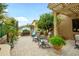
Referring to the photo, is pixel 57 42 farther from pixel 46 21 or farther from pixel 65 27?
pixel 46 21

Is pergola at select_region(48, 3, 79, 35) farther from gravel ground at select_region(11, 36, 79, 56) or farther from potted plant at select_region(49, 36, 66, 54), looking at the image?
gravel ground at select_region(11, 36, 79, 56)

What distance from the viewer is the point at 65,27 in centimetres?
584

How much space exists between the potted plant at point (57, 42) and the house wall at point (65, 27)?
3.6 inches


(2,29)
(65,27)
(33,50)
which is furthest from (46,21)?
(2,29)

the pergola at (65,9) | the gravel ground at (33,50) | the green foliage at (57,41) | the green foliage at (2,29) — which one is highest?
the pergola at (65,9)

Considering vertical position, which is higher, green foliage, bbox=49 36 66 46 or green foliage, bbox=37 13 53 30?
green foliage, bbox=37 13 53 30

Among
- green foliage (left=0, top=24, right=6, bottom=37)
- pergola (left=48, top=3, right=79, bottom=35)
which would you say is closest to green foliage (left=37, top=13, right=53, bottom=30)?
pergola (left=48, top=3, right=79, bottom=35)

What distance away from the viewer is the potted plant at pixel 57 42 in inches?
228

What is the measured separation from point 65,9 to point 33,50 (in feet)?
2.89

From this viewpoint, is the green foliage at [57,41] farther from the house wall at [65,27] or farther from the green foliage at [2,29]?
the green foliage at [2,29]

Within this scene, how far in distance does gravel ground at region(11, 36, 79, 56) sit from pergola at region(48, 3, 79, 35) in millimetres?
323

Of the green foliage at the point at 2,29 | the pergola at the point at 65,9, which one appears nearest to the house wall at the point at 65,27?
the pergola at the point at 65,9

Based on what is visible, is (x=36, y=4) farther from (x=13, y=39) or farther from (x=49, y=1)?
(x=13, y=39)

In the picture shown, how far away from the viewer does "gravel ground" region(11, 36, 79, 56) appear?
578 cm
